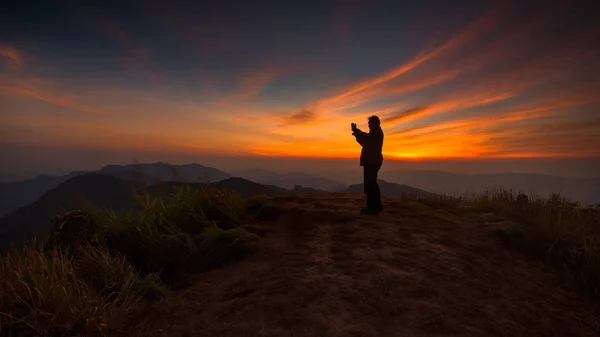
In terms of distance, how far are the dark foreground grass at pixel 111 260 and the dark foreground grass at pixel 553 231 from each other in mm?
5335

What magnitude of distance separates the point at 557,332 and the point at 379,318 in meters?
2.05

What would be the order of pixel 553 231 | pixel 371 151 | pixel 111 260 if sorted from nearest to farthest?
pixel 111 260, pixel 553 231, pixel 371 151

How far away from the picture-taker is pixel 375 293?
3580 millimetres

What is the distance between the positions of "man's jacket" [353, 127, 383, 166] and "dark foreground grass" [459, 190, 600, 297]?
10.3 ft

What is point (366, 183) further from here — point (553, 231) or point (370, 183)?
point (553, 231)

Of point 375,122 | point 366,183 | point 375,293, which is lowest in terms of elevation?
point 375,293

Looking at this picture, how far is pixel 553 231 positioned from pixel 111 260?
801 centimetres

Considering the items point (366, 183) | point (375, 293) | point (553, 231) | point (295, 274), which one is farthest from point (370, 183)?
point (375, 293)

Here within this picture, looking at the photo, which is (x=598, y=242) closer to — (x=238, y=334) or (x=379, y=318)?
(x=379, y=318)

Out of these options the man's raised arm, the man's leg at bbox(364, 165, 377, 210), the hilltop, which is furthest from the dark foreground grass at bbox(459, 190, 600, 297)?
the man's raised arm


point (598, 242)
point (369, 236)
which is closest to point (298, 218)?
point (369, 236)

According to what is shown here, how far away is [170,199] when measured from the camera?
6.41m

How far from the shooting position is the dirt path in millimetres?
3039

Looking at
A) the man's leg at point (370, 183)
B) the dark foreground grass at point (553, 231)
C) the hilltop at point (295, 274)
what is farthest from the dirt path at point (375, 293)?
the man's leg at point (370, 183)
